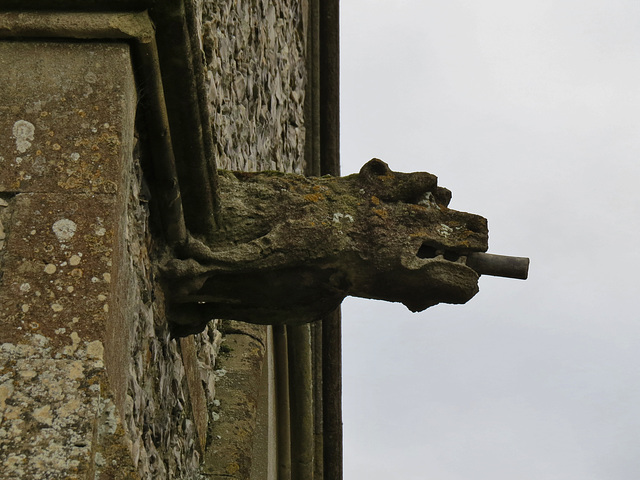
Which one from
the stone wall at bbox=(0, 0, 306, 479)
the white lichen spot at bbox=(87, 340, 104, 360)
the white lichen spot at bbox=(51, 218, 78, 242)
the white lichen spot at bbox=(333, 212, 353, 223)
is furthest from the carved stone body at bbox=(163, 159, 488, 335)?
the white lichen spot at bbox=(87, 340, 104, 360)

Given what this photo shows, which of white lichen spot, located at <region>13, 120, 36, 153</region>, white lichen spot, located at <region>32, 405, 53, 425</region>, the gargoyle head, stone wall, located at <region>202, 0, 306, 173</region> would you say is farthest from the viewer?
stone wall, located at <region>202, 0, 306, 173</region>

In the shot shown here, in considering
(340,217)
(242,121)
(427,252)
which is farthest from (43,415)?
(242,121)

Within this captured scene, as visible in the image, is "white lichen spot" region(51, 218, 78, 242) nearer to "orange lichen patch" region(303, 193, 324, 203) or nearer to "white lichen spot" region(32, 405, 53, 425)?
"white lichen spot" region(32, 405, 53, 425)

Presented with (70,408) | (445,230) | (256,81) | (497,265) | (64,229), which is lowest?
(70,408)

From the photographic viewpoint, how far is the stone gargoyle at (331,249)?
3.28m

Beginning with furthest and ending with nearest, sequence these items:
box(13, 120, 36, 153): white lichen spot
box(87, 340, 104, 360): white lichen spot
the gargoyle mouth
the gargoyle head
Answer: the gargoyle mouth, the gargoyle head, box(13, 120, 36, 153): white lichen spot, box(87, 340, 104, 360): white lichen spot

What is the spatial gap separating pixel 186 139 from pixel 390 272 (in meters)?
0.74

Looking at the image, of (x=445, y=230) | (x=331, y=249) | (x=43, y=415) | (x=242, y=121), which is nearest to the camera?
(x=43, y=415)

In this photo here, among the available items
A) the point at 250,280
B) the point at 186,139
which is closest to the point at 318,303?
the point at 250,280

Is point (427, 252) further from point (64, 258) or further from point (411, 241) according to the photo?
point (64, 258)

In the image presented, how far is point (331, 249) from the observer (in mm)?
3258

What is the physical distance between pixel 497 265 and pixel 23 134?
155 cm

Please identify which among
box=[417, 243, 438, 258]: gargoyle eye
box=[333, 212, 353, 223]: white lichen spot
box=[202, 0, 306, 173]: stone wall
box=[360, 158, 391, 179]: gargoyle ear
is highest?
box=[202, 0, 306, 173]: stone wall

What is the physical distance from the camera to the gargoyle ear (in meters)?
3.45
